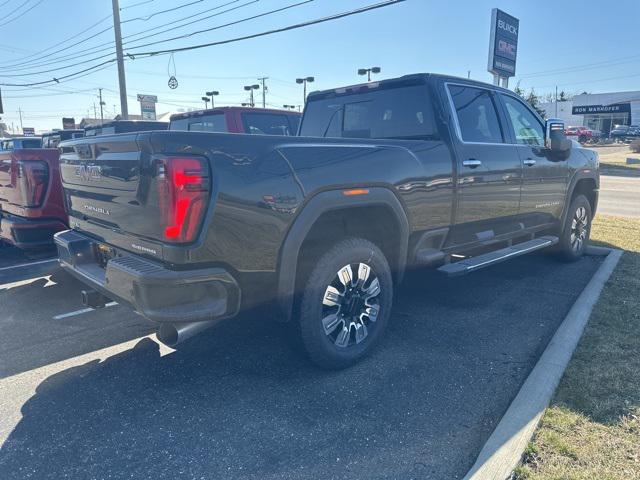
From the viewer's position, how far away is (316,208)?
304 centimetres

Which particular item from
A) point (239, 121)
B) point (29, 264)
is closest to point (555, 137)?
point (239, 121)

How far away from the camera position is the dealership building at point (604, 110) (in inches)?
2539

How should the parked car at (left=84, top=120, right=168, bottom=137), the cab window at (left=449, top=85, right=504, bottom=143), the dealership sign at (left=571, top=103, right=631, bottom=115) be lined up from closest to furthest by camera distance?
the cab window at (left=449, top=85, right=504, bottom=143), the parked car at (left=84, top=120, right=168, bottom=137), the dealership sign at (left=571, top=103, right=631, bottom=115)

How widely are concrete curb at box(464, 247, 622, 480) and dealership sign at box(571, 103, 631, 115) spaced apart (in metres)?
72.6

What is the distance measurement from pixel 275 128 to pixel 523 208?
421cm

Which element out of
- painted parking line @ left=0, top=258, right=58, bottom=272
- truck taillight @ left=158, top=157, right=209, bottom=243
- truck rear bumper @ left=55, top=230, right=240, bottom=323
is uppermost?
truck taillight @ left=158, top=157, right=209, bottom=243

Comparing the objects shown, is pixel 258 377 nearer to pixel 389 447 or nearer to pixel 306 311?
pixel 306 311

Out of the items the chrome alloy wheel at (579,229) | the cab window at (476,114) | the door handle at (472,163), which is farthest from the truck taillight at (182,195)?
the chrome alloy wheel at (579,229)

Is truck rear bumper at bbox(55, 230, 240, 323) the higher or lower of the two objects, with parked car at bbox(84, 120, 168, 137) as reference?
lower

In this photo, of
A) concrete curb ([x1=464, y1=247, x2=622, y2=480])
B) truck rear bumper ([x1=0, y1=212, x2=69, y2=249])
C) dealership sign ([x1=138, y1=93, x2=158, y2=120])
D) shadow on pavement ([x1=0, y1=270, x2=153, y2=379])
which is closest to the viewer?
concrete curb ([x1=464, y1=247, x2=622, y2=480])

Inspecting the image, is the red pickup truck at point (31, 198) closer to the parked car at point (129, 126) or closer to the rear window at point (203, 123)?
the rear window at point (203, 123)

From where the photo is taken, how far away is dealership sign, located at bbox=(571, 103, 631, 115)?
64.0 metres

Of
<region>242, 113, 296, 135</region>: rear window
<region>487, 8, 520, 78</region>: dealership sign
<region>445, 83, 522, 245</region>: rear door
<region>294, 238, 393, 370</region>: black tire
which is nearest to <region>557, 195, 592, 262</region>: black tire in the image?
<region>445, 83, 522, 245</region>: rear door

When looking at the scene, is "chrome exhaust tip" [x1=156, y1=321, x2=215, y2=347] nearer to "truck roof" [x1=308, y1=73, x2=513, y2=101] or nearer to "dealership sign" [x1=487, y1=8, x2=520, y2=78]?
"truck roof" [x1=308, y1=73, x2=513, y2=101]
